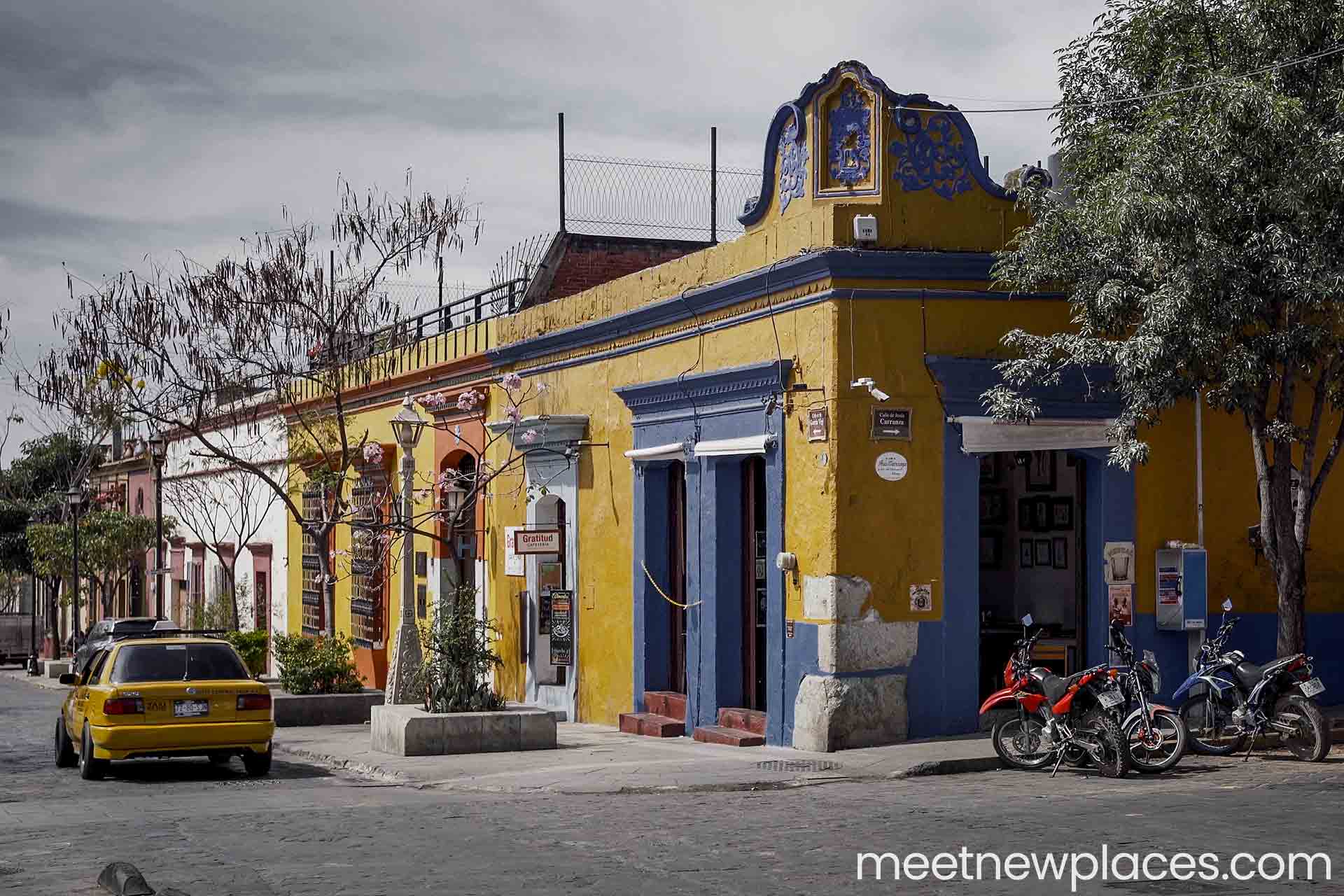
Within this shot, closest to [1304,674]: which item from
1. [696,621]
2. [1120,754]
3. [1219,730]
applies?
[1219,730]

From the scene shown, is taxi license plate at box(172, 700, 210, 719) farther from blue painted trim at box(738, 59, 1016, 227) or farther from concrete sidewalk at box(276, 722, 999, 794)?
blue painted trim at box(738, 59, 1016, 227)

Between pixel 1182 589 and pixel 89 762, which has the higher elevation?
pixel 1182 589

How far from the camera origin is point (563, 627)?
74.8ft

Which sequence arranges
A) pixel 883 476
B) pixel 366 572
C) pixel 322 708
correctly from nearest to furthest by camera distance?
pixel 883 476 → pixel 322 708 → pixel 366 572

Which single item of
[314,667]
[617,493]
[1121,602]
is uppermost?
[617,493]

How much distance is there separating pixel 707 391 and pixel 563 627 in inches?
205

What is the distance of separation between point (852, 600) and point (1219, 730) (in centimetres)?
369

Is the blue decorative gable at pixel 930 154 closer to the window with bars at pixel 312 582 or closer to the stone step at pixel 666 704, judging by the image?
the stone step at pixel 666 704

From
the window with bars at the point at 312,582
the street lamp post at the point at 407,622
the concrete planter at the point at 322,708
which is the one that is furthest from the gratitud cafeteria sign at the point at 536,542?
the window with bars at the point at 312,582

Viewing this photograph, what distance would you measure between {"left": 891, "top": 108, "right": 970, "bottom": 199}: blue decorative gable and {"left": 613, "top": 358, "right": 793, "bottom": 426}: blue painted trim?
234 cm

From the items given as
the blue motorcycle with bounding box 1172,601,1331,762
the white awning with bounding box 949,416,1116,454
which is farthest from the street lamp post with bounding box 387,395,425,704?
the blue motorcycle with bounding box 1172,601,1331,762

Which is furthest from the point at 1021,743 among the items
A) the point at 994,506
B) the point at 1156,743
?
the point at 994,506

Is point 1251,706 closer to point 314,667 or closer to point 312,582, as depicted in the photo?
point 314,667

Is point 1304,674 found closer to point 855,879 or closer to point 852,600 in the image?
point 852,600
